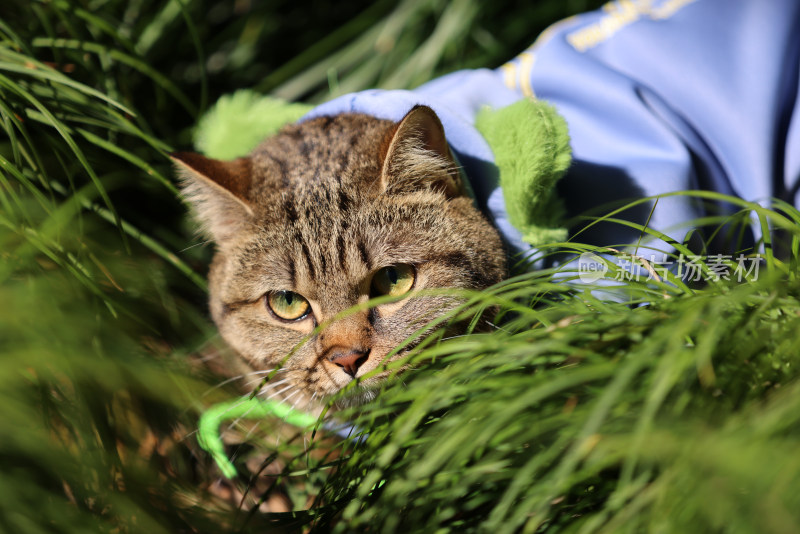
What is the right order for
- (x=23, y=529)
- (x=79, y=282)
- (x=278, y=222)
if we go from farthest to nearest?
(x=278, y=222)
(x=79, y=282)
(x=23, y=529)

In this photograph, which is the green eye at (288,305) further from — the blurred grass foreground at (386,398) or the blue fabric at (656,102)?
the blue fabric at (656,102)

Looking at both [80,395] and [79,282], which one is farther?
[79,282]

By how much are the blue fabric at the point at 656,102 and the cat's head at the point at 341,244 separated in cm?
16

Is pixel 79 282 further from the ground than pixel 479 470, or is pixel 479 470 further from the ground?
pixel 79 282

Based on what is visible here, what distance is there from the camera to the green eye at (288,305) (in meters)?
1.17

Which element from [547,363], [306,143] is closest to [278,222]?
[306,143]

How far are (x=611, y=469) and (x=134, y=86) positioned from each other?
1.69 m

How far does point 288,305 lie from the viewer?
119cm

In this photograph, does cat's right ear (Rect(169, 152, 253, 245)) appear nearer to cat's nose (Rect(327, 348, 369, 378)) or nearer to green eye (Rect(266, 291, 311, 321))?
green eye (Rect(266, 291, 311, 321))

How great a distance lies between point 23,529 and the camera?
681 millimetres

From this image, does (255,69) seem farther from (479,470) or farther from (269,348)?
(479,470)

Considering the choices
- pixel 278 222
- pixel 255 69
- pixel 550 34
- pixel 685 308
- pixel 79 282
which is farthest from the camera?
pixel 255 69

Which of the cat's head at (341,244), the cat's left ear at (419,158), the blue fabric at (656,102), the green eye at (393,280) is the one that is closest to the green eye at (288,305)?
the cat's head at (341,244)

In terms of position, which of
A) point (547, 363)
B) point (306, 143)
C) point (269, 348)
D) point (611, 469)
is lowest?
point (611, 469)
